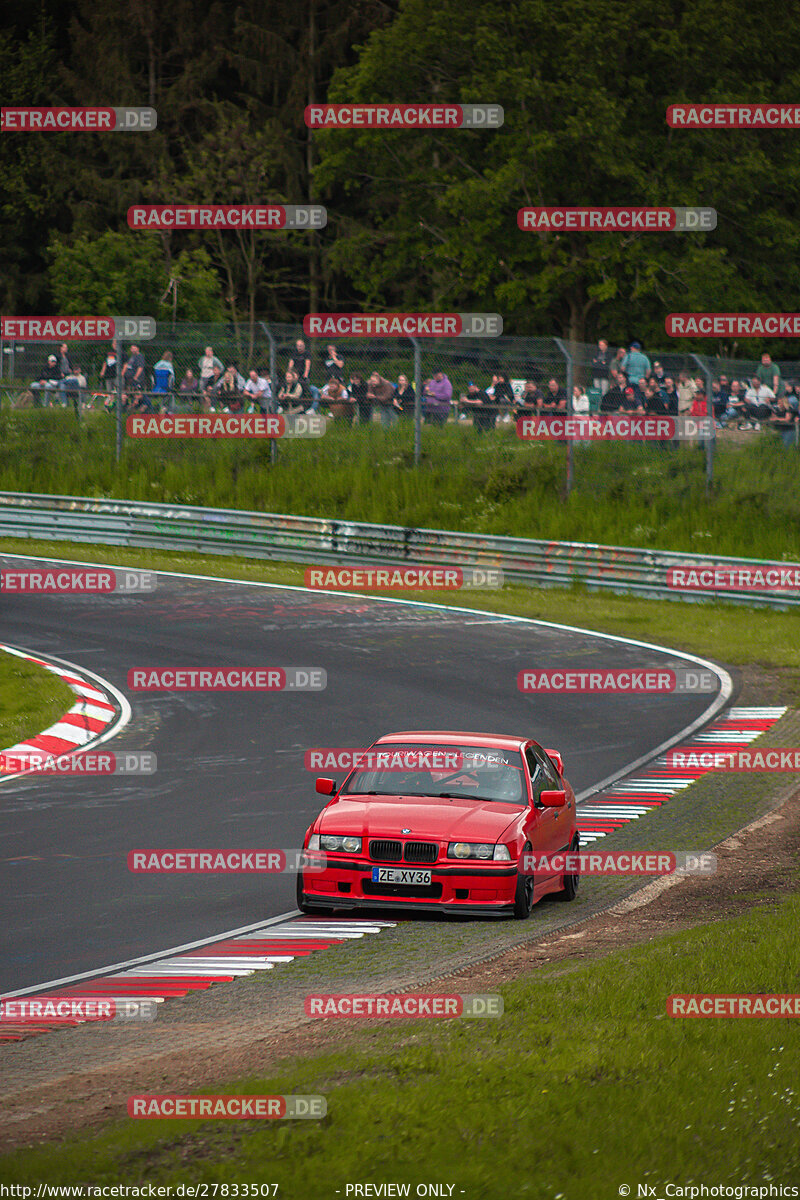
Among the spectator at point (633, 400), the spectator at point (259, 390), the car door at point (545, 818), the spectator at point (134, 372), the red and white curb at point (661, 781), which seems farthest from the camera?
the spectator at point (134, 372)

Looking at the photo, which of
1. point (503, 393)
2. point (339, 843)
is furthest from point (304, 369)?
point (339, 843)

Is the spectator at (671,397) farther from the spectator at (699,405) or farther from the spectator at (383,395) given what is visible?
the spectator at (383,395)

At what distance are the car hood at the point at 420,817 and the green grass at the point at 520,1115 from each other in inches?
103

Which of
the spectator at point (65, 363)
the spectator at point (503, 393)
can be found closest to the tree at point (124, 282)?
the spectator at point (65, 363)

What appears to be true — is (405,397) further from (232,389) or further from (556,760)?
(556,760)

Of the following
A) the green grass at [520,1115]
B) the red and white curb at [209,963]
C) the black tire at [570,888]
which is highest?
the green grass at [520,1115]

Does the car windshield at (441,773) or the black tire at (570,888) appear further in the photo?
→ the black tire at (570,888)

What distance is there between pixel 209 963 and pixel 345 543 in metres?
20.8

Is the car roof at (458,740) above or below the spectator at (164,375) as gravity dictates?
below

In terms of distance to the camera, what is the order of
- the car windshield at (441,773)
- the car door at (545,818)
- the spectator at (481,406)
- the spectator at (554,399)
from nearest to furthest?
the car door at (545,818)
the car windshield at (441,773)
the spectator at (554,399)
the spectator at (481,406)

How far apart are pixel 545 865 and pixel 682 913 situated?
1048mm

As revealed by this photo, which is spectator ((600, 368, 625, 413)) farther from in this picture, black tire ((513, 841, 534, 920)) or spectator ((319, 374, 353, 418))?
Answer: black tire ((513, 841, 534, 920))

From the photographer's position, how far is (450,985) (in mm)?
8688

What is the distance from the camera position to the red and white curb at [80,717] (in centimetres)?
1644
